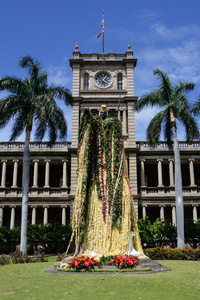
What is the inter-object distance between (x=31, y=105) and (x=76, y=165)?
36.3ft

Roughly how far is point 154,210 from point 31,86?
18472 millimetres

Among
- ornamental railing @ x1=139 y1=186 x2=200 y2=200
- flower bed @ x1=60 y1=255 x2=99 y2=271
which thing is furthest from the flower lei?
ornamental railing @ x1=139 y1=186 x2=200 y2=200

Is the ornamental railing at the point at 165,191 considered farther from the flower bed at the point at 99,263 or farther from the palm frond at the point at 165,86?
the flower bed at the point at 99,263

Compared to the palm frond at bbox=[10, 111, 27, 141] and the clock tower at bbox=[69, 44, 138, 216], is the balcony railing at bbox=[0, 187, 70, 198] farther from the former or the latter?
the palm frond at bbox=[10, 111, 27, 141]

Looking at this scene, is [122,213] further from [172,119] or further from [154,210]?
[154,210]

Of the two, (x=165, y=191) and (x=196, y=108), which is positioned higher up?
(x=196, y=108)

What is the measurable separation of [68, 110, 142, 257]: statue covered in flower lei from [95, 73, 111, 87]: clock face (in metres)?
20.7

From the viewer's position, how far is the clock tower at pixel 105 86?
30.6 m

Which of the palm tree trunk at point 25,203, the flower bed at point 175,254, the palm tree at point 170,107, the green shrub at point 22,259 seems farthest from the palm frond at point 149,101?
the green shrub at point 22,259

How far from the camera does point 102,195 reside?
10883mm

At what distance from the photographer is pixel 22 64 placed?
19250mm

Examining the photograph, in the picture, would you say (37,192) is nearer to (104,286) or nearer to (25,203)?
(25,203)

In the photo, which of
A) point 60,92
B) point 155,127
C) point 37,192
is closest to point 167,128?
point 155,127

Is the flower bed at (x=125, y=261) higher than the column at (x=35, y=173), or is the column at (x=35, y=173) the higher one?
the column at (x=35, y=173)
